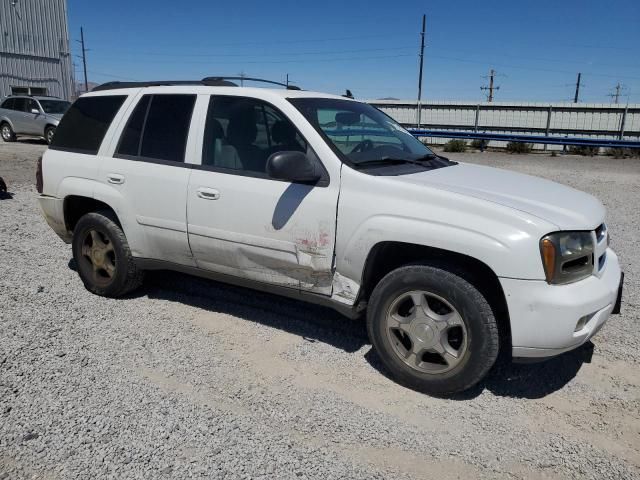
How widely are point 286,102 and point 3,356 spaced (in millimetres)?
2624

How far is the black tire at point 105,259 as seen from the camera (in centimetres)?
453

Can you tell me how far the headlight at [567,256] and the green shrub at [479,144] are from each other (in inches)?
838

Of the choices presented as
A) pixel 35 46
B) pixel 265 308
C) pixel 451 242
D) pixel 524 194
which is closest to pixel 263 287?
pixel 265 308

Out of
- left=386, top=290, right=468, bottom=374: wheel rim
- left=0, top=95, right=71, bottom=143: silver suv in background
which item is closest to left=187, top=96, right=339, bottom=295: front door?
left=386, top=290, right=468, bottom=374: wheel rim

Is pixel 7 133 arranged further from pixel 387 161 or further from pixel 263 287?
pixel 387 161

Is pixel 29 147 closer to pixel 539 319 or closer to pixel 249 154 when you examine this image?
pixel 249 154

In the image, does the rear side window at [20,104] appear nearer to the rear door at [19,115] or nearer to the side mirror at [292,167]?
the rear door at [19,115]

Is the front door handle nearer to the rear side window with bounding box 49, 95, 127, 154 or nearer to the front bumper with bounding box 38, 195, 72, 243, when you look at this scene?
the rear side window with bounding box 49, 95, 127, 154

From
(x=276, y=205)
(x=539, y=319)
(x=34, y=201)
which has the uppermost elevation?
(x=276, y=205)

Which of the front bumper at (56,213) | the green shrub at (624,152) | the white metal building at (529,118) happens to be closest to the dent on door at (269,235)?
the front bumper at (56,213)

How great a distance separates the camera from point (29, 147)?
18000 mm

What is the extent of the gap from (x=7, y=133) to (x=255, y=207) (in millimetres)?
19762

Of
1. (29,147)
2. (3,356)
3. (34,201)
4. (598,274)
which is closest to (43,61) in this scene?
(29,147)

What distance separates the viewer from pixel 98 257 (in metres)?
4.73
